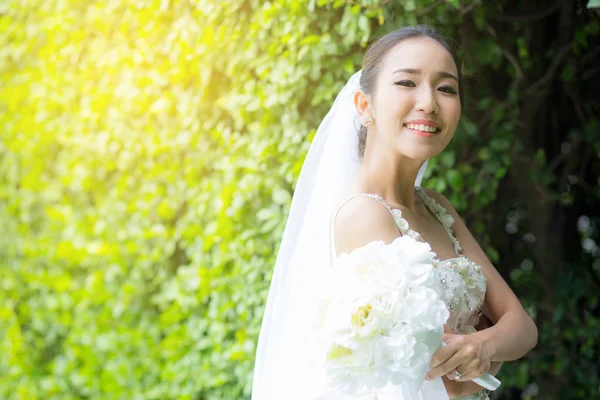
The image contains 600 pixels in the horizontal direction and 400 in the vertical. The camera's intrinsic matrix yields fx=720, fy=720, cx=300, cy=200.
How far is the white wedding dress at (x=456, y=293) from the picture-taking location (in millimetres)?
1650

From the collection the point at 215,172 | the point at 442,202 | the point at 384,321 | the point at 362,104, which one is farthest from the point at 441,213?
the point at 215,172

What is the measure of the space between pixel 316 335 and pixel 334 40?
1506 mm

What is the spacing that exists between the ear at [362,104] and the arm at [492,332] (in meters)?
0.42

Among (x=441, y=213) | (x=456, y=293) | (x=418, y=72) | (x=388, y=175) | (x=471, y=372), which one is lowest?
(x=471, y=372)

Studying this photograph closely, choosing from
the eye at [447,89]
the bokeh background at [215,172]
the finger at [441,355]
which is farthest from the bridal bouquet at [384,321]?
the bokeh background at [215,172]

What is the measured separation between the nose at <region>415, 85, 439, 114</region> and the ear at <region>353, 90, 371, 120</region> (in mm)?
170

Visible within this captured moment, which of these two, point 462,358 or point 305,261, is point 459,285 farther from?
point 305,261

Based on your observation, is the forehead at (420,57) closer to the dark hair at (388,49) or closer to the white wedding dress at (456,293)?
the dark hair at (388,49)

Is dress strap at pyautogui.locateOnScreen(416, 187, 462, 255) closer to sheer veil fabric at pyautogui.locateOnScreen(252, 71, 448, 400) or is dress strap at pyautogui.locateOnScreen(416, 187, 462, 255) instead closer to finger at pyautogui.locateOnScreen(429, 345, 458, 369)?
sheer veil fabric at pyautogui.locateOnScreen(252, 71, 448, 400)

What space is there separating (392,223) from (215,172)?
171 cm

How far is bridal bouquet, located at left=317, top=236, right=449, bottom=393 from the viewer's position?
1375 millimetres

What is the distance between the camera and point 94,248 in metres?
3.83

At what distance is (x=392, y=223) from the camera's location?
171cm

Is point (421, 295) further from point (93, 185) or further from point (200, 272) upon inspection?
point (93, 185)
